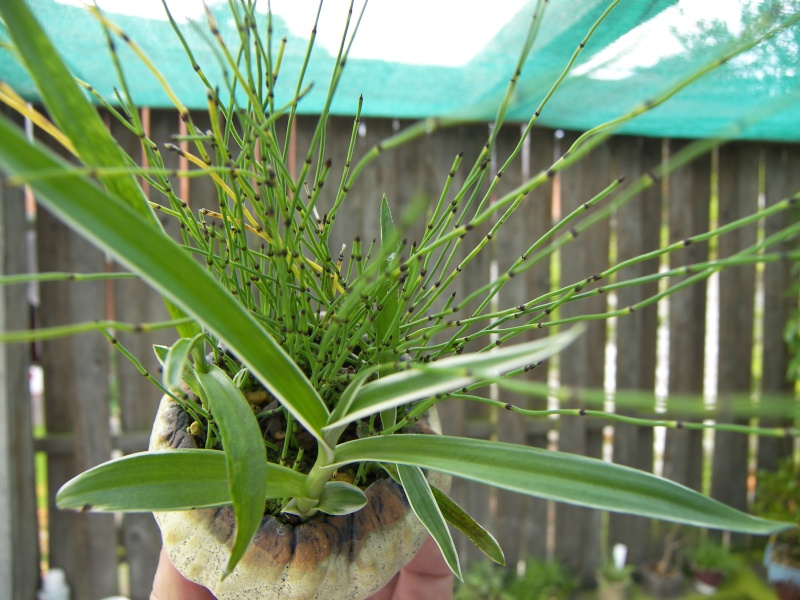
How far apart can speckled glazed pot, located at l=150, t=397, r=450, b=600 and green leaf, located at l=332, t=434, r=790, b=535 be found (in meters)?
0.07

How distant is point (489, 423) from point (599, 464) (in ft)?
4.81

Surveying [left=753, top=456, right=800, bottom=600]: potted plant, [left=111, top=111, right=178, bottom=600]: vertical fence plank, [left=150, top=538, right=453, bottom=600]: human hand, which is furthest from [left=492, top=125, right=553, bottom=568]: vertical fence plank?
[left=150, top=538, right=453, bottom=600]: human hand

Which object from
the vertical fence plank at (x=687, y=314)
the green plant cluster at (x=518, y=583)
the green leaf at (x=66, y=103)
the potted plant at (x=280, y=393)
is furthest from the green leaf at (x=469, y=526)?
the vertical fence plank at (x=687, y=314)

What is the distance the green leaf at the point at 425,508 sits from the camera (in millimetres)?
343

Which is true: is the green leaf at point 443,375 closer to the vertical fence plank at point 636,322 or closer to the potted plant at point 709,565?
the vertical fence plank at point 636,322

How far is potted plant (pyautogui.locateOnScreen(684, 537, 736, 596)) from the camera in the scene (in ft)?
6.06

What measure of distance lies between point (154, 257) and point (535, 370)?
1600 millimetres

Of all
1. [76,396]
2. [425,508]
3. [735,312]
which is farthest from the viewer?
[735,312]

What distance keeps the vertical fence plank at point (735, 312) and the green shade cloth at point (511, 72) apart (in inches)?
12.9

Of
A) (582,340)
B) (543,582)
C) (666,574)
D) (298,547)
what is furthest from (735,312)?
(298,547)

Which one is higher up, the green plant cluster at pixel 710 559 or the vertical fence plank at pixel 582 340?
the vertical fence plank at pixel 582 340

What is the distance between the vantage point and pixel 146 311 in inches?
59.2

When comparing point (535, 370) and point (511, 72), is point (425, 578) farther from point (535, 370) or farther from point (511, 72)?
point (535, 370)

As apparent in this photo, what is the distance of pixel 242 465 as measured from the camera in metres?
0.27
